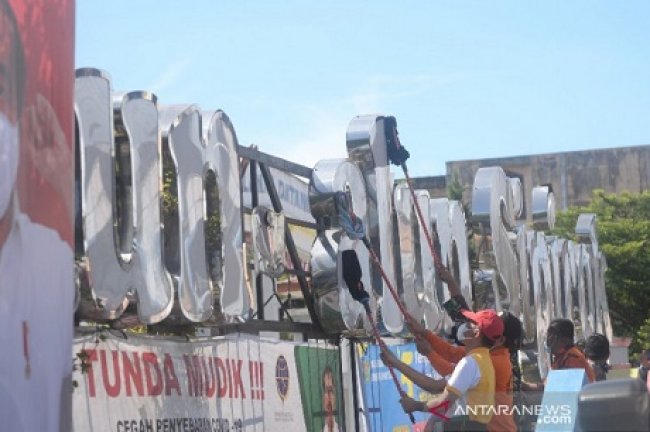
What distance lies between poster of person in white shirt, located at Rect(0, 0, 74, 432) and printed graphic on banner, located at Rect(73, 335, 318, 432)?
621mm

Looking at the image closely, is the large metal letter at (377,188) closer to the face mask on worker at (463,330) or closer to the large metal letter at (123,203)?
the face mask on worker at (463,330)

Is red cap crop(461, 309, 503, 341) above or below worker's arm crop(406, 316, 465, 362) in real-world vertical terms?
above

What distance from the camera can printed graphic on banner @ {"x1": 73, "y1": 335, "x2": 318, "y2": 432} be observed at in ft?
25.5

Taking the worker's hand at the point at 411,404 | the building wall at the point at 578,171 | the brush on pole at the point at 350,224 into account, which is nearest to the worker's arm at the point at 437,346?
the worker's hand at the point at 411,404

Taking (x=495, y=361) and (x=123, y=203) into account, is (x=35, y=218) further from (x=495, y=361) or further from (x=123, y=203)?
(x=495, y=361)

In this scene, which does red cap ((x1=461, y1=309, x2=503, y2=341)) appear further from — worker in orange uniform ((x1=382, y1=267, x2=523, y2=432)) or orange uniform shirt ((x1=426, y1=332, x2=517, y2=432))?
orange uniform shirt ((x1=426, y1=332, x2=517, y2=432))

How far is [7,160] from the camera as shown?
6.68 m

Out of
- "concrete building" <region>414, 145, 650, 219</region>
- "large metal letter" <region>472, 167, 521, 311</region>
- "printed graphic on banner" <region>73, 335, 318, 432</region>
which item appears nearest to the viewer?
"printed graphic on banner" <region>73, 335, 318, 432</region>

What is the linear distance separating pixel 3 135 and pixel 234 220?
9.96ft

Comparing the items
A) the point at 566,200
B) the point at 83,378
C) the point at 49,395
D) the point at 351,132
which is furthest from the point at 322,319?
the point at 566,200

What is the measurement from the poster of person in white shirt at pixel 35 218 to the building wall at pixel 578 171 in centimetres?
4743

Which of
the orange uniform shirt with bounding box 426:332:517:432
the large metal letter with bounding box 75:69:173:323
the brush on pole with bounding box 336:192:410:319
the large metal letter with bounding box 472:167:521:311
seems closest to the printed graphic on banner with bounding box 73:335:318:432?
Answer: the large metal letter with bounding box 75:69:173:323

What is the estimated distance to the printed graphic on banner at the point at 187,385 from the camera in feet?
25.5

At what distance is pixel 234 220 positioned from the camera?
9.52m
